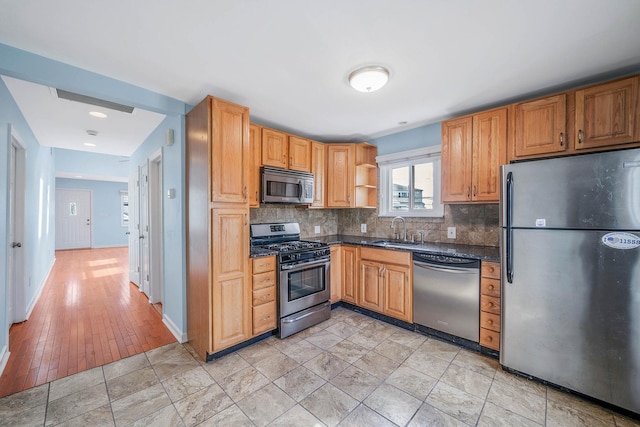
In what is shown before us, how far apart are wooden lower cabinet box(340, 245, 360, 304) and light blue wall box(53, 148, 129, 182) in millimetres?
6602

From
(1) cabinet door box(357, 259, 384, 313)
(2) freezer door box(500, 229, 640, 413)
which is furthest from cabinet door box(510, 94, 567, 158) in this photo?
(1) cabinet door box(357, 259, 384, 313)

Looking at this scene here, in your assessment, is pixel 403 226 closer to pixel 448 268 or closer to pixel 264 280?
pixel 448 268

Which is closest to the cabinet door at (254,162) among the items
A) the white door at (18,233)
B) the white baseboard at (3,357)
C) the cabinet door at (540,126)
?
the white baseboard at (3,357)

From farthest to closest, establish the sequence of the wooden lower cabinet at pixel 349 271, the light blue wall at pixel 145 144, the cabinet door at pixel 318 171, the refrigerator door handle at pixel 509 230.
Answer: the cabinet door at pixel 318 171 → the wooden lower cabinet at pixel 349 271 → the refrigerator door handle at pixel 509 230 → the light blue wall at pixel 145 144

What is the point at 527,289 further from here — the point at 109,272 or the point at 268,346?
the point at 109,272

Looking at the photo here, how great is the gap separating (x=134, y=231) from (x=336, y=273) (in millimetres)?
3611

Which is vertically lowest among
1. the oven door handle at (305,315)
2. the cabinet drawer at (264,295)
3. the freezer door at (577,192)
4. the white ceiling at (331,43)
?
the oven door handle at (305,315)

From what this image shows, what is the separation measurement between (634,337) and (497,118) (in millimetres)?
1926

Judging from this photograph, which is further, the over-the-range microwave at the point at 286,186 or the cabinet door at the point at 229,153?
the over-the-range microwave at the point at 286,186

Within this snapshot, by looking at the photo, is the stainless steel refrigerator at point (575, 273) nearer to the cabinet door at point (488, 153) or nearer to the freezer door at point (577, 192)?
the freezer door at point (577, 192)

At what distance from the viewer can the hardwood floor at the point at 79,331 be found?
224 centimetres

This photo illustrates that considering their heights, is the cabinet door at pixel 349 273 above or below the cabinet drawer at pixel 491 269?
below

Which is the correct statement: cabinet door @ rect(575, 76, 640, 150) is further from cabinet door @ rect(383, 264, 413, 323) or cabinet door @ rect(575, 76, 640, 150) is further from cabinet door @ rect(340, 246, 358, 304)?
cabinet door @ rect(340, 246, 358, 304)

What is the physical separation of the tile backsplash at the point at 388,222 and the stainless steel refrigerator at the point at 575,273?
0.78 metres
